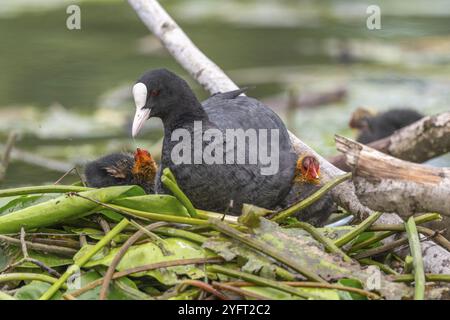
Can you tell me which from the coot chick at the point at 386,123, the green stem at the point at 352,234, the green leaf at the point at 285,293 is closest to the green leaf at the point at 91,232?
the green leaf at the point at 285,293

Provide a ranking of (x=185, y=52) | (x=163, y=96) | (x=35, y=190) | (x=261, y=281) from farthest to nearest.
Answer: (x=185, y=52) < (x=163, y=96) < (x=35, y=190) < (x=261, y=281)

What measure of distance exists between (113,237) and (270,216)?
540 mm

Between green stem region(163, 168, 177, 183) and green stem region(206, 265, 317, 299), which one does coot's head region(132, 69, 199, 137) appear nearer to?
green stem region(163, 168, 177, 183)

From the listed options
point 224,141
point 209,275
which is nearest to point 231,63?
point 224,141

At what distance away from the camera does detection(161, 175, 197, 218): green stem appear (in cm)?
318

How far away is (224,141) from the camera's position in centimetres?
358

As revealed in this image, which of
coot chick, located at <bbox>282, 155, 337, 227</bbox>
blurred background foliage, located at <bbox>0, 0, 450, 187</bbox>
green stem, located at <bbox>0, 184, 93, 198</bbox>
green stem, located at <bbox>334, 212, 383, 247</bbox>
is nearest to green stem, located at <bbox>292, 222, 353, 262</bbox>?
green stem, located at <bbox>334, 212, 383, 247</bbox>

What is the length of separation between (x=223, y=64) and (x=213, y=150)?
5.05 meters

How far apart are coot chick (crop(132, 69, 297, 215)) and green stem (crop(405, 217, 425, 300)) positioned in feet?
2.01

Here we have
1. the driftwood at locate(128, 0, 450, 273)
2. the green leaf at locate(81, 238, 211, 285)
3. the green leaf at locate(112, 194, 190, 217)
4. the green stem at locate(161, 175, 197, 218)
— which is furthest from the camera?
the driftwood at locate(128, 0, 450, 273)

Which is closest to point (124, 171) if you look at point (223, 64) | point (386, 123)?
point (386, 123)

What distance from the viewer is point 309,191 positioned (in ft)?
12.3

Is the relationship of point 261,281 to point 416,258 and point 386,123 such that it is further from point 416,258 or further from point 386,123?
point 386,123

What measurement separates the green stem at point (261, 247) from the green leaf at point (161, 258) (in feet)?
0.35
